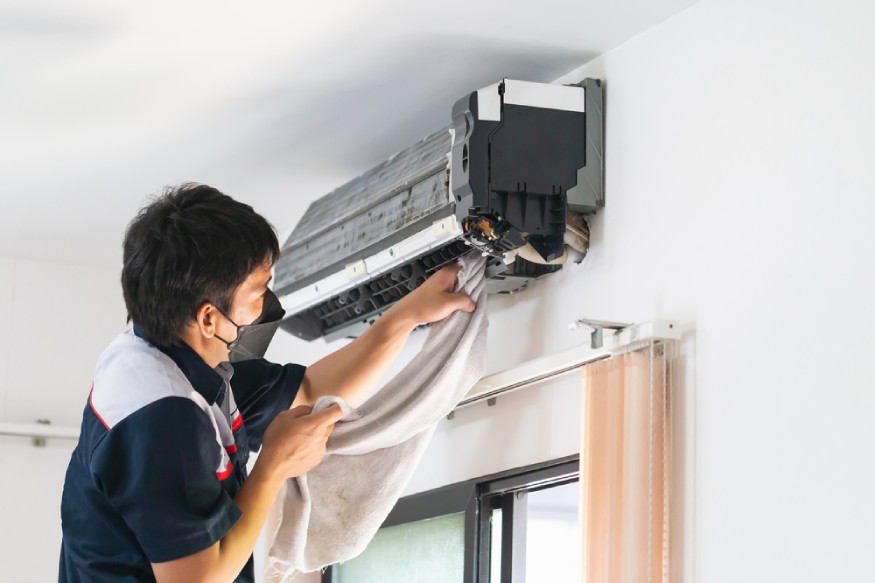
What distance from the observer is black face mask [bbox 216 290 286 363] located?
2.14 m

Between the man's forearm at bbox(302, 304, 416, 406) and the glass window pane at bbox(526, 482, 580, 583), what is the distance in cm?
152

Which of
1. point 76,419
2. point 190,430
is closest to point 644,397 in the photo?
point 190,430

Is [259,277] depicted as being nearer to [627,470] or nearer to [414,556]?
[627,470]

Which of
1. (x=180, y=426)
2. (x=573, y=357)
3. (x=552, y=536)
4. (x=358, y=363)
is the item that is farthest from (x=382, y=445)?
(x=552, y=536)

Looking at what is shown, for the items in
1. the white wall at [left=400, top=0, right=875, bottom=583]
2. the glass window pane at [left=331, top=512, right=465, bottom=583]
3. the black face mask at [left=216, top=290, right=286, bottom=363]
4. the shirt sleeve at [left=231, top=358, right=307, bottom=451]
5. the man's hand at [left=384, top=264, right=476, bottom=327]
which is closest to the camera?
the white wall at [left=400, top=0, right=875, bottom=583]

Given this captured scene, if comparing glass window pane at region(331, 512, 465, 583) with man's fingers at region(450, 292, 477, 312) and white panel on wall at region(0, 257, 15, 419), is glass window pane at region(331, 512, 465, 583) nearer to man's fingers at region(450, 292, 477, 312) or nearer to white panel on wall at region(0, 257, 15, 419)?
man's fingers at region(450, 292, 477, 312)

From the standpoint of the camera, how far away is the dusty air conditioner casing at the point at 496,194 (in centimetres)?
232

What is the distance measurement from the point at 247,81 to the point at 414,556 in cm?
122

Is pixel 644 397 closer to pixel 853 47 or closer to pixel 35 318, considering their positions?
pixel 853 47

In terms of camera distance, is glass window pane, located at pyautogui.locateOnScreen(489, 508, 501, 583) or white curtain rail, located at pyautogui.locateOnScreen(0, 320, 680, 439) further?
glass window pane, located at pyautogui.locateOnScreen(489, 508, 501, 583)

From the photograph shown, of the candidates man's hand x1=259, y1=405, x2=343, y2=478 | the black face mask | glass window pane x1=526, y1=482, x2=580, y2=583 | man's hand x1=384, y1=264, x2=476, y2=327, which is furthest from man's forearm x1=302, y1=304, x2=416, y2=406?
glass window pane x1=526, y1=482, x2=580, y2=583

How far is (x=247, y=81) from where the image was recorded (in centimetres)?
275

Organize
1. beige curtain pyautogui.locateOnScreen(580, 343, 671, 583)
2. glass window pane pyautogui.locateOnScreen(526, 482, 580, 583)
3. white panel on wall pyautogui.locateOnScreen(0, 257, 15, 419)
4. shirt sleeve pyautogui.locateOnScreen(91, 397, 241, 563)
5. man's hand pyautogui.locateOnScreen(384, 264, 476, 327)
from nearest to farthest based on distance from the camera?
shirt sleeve pyautogui.locateOnScreen(91, 397, 241, 563)
beige curtain pyautogui.locateOnScreen(580, 343, 671, 583)
man's hand pyautogui.locateOnScreen(384, 264, 476, 327)
glass window pane pyautogui.locateOnScreen(526, 482, 580, 583)
white panel on wall pyautogui.locateOnScreen(0, 257, 15, 419)

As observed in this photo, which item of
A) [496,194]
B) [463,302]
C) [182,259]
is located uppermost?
[496,194]
